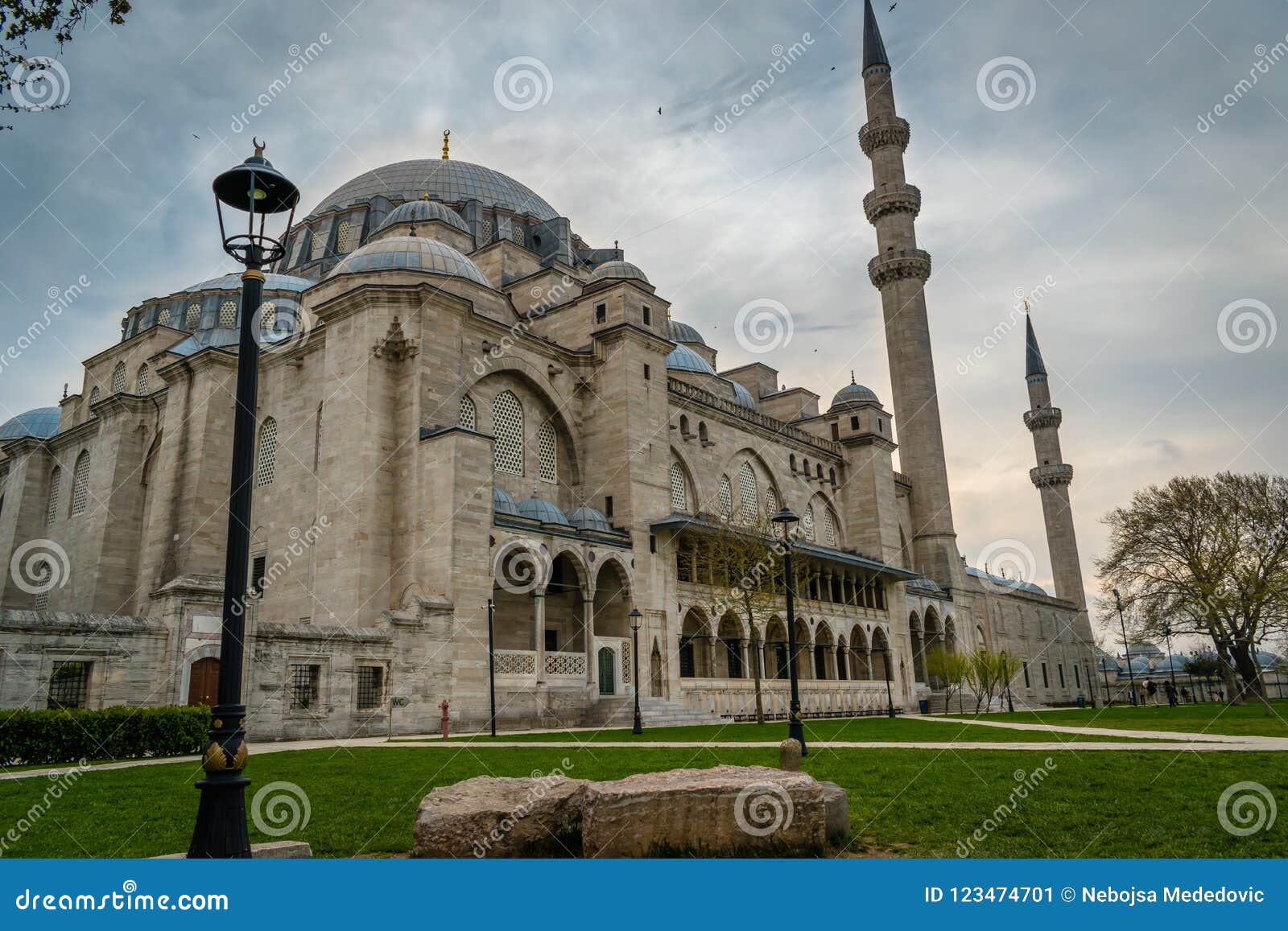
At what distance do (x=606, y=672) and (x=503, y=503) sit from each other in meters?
6.38

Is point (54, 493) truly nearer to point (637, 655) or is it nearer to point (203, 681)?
point (203, 681)

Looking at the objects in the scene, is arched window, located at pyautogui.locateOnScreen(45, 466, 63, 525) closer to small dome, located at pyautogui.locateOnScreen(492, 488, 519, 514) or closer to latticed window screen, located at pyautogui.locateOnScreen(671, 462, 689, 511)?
small dome, located at pyautogui.locateOnScreen(492, 488, 519, 514)

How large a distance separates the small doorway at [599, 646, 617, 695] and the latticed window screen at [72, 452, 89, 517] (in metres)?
24.0

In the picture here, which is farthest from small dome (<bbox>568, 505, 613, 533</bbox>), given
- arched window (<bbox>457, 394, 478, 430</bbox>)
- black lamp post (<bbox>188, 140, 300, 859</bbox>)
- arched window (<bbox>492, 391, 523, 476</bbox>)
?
black lamp post (<bbox>188, 140, 300, 859</bbox>)

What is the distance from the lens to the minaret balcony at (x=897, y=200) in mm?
45812

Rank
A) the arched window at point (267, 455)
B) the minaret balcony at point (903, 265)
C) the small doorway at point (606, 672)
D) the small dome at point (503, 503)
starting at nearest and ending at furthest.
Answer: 1. the small dome at point (503, 503)
2. the small doorway at point (606, 672)
3. the arched window at point (267, 455)
4. the minaret balcony at point (903, 265)

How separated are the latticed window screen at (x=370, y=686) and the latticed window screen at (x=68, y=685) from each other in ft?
18.6

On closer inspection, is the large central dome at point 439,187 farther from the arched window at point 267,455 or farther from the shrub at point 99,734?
the shrub at point 99,734

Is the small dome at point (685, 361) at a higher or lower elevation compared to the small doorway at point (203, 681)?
higher

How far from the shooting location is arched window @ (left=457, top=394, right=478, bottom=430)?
28.2 meters

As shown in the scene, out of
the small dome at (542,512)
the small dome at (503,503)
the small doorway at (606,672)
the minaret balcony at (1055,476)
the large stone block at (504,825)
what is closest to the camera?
the large stone block at (504,825)

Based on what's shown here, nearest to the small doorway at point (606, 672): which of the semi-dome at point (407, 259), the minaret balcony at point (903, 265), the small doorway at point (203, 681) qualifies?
the small doorway at point (203, 681)

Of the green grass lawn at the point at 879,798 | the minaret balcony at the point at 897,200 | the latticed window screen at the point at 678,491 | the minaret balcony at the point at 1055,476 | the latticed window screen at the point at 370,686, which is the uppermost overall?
the minaret balcony at the point at 897,200

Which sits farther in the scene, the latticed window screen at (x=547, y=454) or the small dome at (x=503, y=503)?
the latticed window screen at (x=547, y=454)
